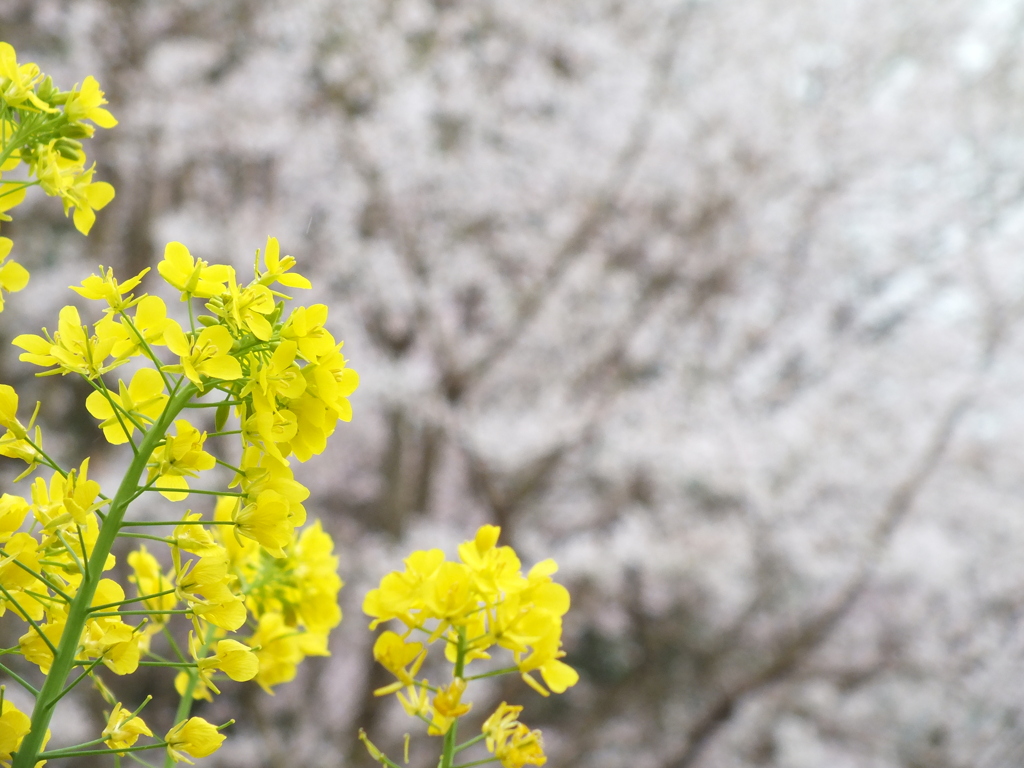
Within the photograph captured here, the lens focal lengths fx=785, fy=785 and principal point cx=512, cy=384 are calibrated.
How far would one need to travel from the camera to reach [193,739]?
38 centimetres

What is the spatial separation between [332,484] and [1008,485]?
2.93m

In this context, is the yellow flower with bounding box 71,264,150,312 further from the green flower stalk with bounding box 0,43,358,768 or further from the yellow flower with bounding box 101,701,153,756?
the yellow flower with bounding box 101,701,153,756

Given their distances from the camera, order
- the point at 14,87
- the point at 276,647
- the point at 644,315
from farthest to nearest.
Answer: the point at 644,315
the point at 276,647
the point at 14,87

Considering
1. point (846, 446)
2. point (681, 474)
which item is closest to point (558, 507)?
point (681, 474)

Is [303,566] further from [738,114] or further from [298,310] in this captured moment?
[738,114]

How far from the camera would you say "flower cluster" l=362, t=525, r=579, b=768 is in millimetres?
435

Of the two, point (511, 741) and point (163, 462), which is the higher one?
point (163, 462)

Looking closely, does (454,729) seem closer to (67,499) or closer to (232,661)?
(232,661)

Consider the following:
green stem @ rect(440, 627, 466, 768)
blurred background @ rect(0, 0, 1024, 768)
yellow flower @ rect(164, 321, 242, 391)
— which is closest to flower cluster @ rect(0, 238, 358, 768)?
yellow flower @ rect(164, 321, 242, 391)

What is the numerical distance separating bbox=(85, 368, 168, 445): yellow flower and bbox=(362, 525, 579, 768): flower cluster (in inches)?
6.1

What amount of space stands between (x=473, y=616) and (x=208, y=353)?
8.1 inches

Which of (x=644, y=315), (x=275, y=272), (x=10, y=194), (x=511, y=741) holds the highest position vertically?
(x=644, y=315)

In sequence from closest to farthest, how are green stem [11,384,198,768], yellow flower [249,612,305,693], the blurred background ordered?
green stem [11,384,198,768]
yellow flower [249,612,305,693]
the blurred background

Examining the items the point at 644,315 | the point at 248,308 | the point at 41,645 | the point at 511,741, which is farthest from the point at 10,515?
the point at 644,315
